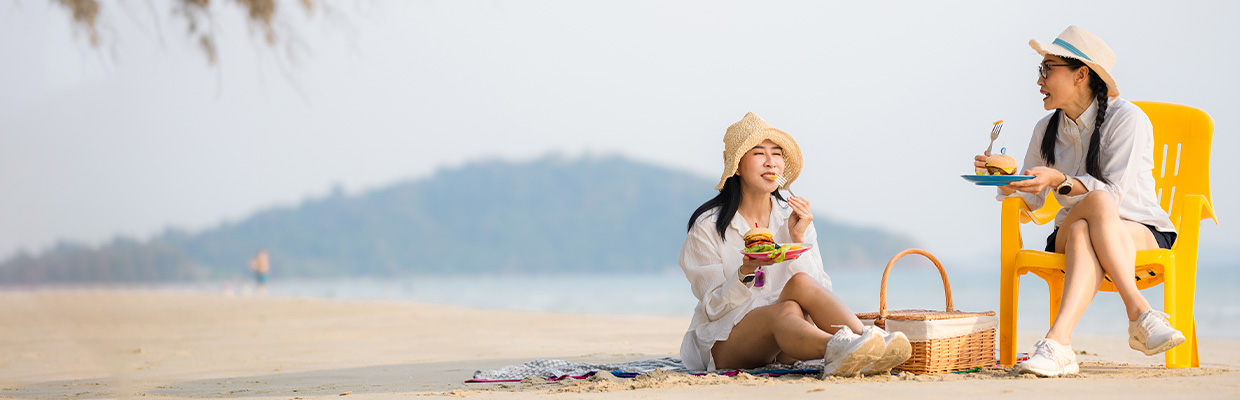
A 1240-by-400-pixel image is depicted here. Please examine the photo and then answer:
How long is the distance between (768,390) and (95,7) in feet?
12.7

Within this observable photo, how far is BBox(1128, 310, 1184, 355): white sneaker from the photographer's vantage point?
3127 mm

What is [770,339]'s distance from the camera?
3471mm

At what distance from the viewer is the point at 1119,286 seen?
333 centimetres

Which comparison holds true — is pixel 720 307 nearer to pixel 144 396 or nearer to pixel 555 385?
pixel 555 385

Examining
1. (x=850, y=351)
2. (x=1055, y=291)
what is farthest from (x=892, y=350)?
(x=1055, y=291)

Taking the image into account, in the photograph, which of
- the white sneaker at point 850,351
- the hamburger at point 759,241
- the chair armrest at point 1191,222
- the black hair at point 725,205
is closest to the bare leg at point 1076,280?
the chair armrest at point 1191,222

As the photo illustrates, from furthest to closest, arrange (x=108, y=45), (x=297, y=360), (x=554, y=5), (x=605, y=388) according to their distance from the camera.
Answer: (x=554, y=5) → (x=297, y=360) → (x=108, y=45) → (x=605, y=388)

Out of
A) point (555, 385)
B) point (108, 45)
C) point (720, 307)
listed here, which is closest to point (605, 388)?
point (555, 385)

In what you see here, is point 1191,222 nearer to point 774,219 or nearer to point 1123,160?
point 1123,160

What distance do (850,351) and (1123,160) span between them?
4.21ft

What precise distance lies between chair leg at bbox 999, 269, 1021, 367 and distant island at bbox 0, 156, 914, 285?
160ft

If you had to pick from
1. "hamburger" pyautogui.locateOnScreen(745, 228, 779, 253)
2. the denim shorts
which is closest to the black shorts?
the denim shorts

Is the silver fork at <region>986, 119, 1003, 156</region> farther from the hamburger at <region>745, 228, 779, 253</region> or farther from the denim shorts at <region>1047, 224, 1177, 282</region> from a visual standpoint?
the hamburger at <region>745, 228, 779, 253</region>

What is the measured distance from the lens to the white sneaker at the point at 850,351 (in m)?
3.04
